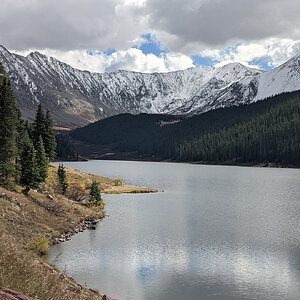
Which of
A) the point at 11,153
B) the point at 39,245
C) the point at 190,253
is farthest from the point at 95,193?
the point at 39,245

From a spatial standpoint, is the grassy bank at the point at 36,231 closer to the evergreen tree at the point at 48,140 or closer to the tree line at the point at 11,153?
the tree line at the point at 11,153

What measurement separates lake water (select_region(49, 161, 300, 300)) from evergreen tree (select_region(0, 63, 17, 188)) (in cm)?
1362

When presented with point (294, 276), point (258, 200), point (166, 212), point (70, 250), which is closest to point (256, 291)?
point (294, 276)

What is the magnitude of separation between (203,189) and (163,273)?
232ft

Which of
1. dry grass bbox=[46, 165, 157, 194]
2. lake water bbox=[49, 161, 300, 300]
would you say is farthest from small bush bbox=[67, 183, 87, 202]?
lake water bbox=[49, 161, 300, 300]

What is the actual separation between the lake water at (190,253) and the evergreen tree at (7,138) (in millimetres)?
13621

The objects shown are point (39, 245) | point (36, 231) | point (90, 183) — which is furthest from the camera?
point (90, 183)

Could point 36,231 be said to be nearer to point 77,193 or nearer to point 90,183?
point 77,193

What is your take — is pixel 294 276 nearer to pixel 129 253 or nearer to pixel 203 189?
pixel 129 253

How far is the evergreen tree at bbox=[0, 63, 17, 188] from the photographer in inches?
1997

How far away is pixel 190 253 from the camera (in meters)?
40.2

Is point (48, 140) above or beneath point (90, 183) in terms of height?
above

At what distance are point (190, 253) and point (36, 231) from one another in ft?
58.8

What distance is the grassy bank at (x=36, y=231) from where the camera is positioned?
1053cm
